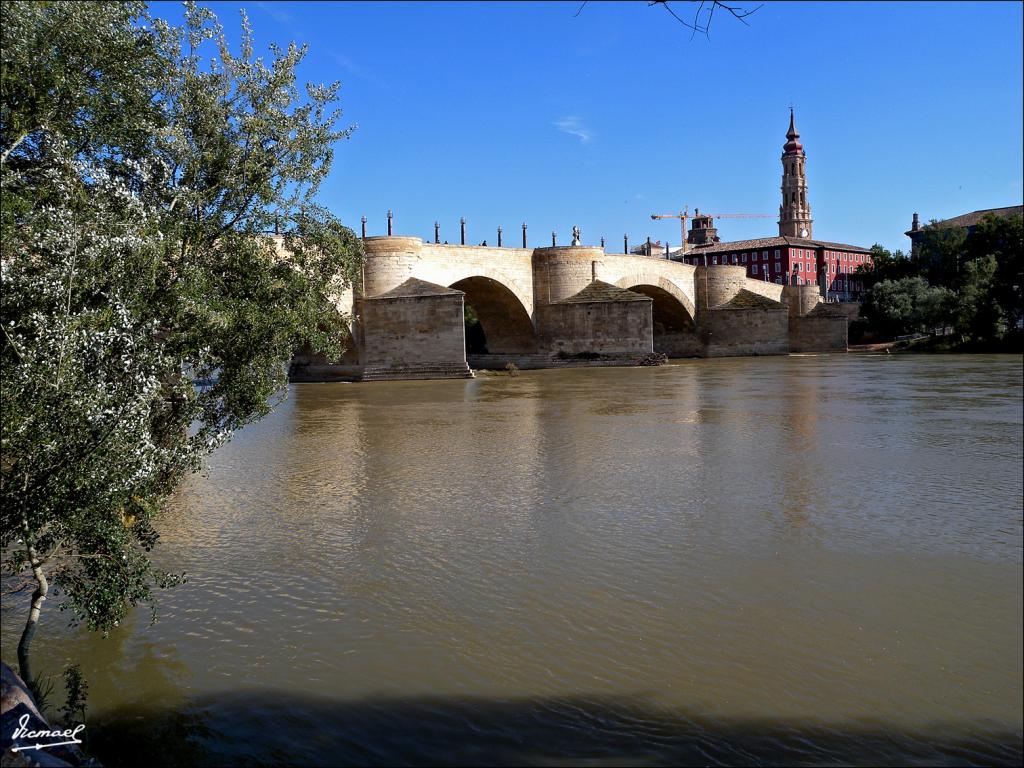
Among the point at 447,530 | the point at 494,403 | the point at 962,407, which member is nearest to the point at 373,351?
the point at 494,403

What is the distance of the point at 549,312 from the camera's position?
1367 inches

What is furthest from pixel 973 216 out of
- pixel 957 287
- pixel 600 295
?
pixel 600 295

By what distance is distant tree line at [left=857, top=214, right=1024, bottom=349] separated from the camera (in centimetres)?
3017

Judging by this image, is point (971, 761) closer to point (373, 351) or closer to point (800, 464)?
point (800, 464)

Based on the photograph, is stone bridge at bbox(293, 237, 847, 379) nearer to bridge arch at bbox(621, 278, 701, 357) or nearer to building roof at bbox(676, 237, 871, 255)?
bridge arch at bbox(621, 278, 701, 357)

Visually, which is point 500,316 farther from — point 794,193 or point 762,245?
point 794,193

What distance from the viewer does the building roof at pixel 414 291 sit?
27188 mm

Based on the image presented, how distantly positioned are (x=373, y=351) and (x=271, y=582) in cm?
2214

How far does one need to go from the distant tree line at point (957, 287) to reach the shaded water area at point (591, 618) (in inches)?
701

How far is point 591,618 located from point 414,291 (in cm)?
2322

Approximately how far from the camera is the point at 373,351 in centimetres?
2772

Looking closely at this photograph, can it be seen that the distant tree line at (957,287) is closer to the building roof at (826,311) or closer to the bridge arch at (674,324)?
the building roof at (826,311)

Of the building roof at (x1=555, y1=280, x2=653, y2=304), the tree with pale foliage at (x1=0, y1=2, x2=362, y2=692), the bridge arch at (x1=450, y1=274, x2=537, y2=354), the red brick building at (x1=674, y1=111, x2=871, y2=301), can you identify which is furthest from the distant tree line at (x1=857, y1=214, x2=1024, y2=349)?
the tree with pale foliage at (x1=0, y1=2, x2=362, y2=692)

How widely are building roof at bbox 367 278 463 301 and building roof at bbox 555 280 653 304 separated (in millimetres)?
8054
